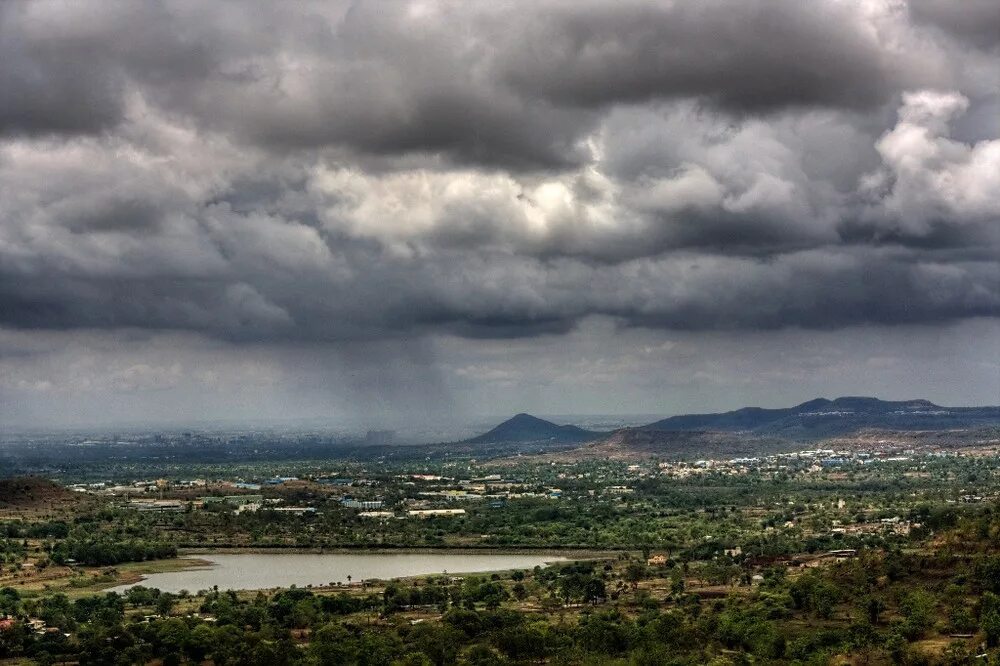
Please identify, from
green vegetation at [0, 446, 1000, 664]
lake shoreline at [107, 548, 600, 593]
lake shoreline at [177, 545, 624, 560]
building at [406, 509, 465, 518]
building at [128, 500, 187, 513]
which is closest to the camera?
green vegetation at [0, 446, 1000, 664]

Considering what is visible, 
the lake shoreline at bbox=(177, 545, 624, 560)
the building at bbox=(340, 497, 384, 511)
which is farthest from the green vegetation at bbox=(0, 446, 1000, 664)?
the building at bbox=(340, 497, 384, 511)

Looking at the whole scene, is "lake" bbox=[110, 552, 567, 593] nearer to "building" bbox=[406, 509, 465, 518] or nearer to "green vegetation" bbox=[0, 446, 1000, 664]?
"green vegetation" bbox=[0, 446, 1000, 664]

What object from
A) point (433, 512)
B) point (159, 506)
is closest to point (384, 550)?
point (433, 512)

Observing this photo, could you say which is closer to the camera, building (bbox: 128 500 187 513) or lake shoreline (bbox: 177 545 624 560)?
lake shoreline (bbox: 177 545 624 560)

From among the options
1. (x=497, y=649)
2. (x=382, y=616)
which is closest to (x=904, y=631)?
(x=497, y=649)

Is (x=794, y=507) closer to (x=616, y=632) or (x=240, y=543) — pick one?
(x=240, y=543)

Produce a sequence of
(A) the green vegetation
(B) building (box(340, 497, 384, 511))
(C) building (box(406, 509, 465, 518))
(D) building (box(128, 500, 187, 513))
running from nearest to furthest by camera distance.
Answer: (A) the green vegetation → (C) building (box(406, 509, 465, 518)) → (D) building (box(128, 500, 187, 513)) → (B) building (box(340, 497, 384, 511))

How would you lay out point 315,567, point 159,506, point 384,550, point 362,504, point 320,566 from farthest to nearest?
Answer: point 362,504, point 159,506, point 384,550, point 320,566, point 315,567

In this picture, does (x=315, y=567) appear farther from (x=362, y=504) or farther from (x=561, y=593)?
(x=362, y=504)
